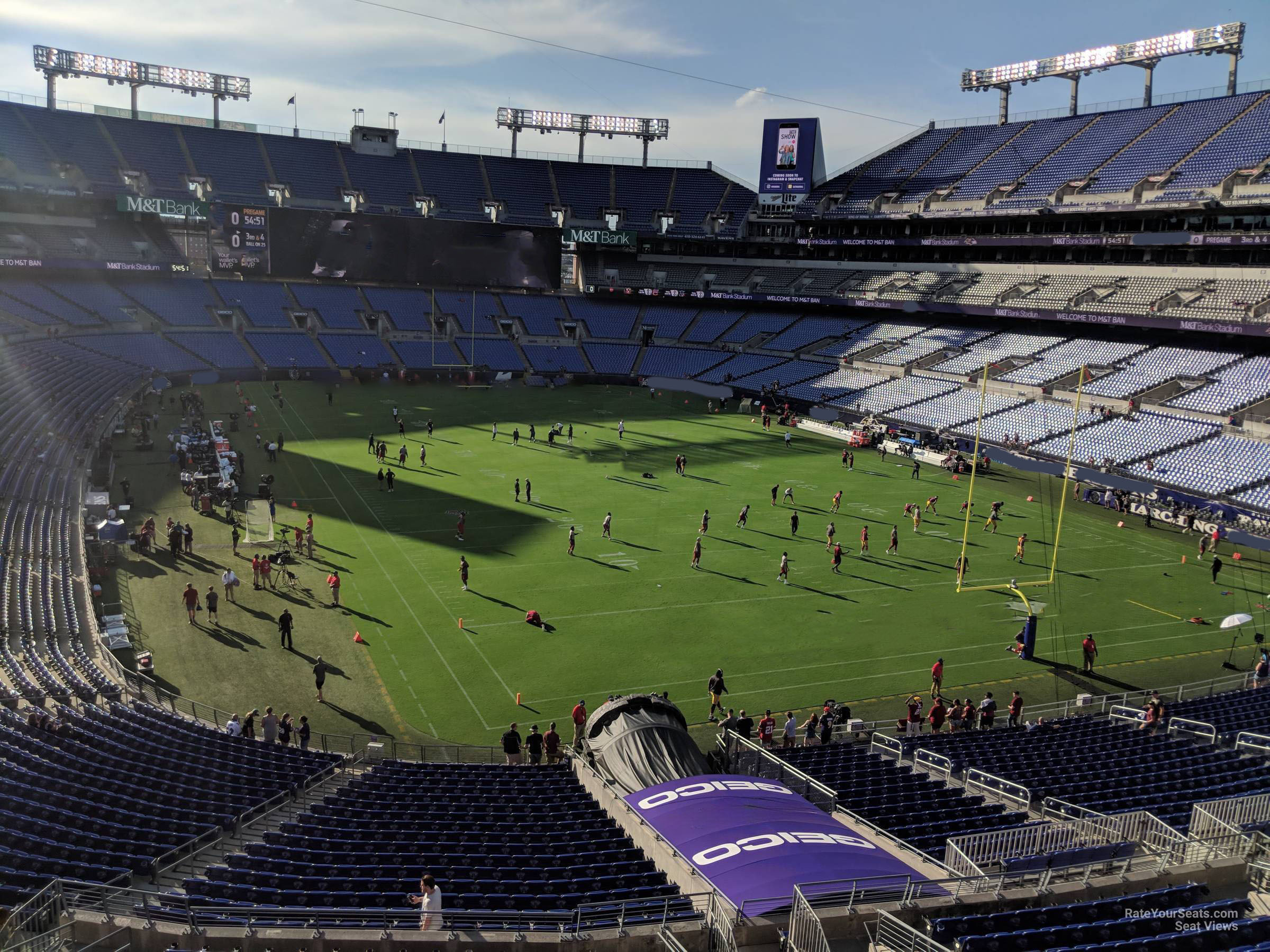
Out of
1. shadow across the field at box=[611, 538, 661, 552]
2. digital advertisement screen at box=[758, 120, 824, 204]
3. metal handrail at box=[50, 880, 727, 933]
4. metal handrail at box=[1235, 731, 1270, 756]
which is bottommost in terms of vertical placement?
shadow across the field at box=[611, 538, 661, 552]

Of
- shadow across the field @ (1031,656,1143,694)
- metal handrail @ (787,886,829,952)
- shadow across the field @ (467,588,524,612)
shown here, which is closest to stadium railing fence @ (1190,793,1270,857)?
metal handrail @ (787,886,829,952)

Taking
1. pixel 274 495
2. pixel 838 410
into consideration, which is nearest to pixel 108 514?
pixel 274 495

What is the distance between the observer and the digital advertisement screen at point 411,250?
72.2 m

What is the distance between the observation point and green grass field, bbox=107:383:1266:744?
22844 millimetres

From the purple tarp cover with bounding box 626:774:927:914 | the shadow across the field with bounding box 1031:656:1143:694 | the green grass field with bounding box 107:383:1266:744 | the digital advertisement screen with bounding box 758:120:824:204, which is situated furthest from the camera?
the digital advertisement screen with bounding box 758:120:824:204

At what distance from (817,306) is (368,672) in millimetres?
62509

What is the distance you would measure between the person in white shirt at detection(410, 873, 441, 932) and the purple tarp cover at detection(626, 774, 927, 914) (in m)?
2.99

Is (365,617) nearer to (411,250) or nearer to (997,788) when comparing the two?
(997,788)

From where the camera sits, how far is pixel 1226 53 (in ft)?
211

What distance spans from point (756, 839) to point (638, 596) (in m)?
17.3

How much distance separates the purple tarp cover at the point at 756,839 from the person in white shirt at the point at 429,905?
299cm

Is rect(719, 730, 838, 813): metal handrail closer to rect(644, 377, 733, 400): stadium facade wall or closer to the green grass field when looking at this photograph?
the green grass field

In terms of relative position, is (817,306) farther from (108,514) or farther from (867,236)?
(108,514)

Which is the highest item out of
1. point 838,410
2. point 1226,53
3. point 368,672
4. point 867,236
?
point 1226,53
